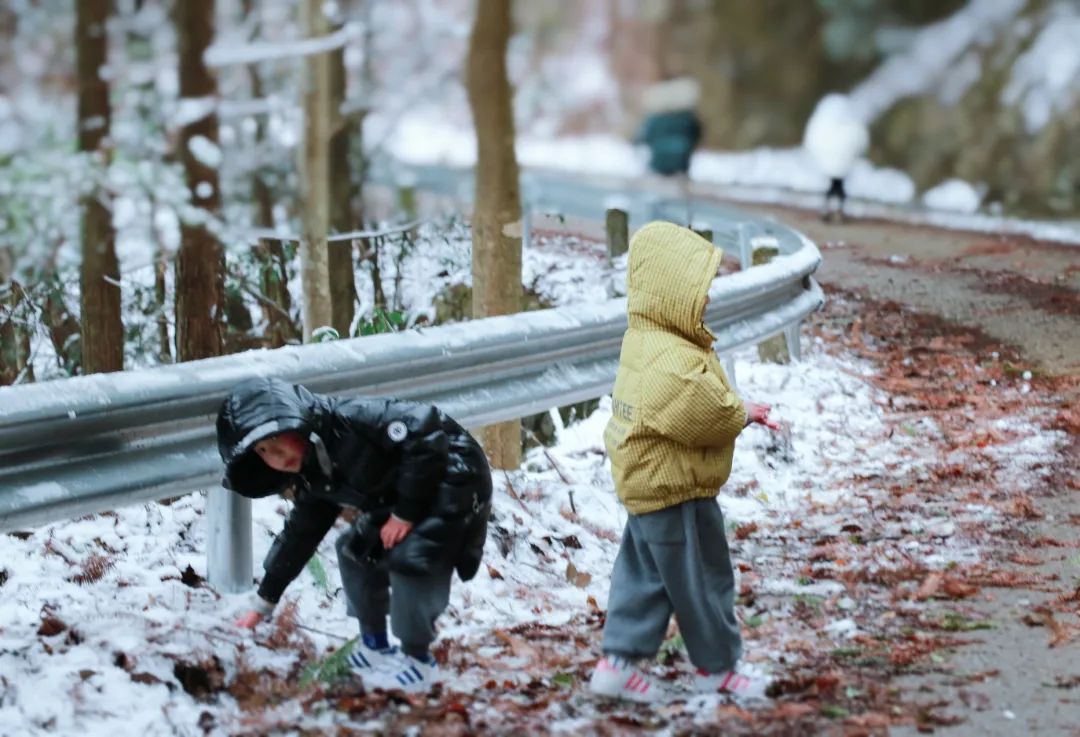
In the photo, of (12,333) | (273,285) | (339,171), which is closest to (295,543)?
(339,171)

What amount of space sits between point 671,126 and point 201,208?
4888 millimetres

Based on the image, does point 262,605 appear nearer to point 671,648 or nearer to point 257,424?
point 257,424

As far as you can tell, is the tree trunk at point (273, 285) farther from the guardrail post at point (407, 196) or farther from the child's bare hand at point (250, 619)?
the child's bare hand at point (250, 619)

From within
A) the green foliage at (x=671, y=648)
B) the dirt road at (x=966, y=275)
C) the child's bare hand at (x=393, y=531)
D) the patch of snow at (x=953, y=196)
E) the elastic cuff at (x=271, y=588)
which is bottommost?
the dirt road at (x=966, y=275)

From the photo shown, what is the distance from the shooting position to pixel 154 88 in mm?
6883

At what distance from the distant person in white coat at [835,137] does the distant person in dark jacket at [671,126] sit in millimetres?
250

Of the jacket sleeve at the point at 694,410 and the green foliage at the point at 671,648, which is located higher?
the jacket sleeve at the point at 694,410

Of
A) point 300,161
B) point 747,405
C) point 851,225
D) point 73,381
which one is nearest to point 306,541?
point 73,381

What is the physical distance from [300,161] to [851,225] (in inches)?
281

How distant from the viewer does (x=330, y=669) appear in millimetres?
4055

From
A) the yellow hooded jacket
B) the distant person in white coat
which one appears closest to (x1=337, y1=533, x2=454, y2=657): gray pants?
the yellow hooded jacket

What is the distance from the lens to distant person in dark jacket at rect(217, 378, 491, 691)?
3.75 metres

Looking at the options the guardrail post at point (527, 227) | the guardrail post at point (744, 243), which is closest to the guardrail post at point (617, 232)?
the guardrail post at point (527, 227)

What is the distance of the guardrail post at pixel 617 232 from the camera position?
998cm
